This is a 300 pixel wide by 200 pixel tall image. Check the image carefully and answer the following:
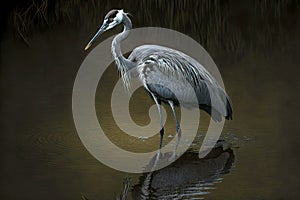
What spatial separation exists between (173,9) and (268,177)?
12.8 ft

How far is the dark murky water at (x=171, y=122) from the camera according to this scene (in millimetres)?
4484

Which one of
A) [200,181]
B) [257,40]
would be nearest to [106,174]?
[200,181]

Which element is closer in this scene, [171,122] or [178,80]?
[178,80]

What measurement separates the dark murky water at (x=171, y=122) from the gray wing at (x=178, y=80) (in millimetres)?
180

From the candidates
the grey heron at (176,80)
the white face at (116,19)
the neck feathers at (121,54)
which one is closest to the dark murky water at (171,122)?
the grey heron at (176,80)

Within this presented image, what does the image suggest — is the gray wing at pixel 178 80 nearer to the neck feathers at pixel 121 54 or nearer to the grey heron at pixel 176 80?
the grey heron at pixel 176 80

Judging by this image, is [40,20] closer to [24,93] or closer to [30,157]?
[24,93]

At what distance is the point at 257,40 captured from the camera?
7379mm

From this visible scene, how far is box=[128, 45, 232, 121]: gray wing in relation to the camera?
17.3ft

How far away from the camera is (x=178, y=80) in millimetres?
5324

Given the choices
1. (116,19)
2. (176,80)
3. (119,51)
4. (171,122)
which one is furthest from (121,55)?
(171,122)

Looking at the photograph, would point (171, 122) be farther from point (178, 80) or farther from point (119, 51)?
point (119, 51)

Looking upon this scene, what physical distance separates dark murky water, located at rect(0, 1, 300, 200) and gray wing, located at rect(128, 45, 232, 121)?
180mm

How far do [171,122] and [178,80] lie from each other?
0.35 metres
